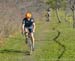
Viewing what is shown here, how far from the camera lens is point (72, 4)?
37.6m

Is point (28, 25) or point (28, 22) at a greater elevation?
point (28, 22)

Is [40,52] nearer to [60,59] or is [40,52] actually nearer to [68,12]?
[60,59]

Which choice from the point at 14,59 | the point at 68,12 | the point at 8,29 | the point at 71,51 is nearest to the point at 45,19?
the point at 68,12

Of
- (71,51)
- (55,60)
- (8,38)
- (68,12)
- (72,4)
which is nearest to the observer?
(55,60)

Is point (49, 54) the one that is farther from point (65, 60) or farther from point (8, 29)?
point (8, 29)

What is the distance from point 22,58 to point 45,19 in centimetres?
2628

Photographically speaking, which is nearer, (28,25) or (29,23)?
(29,23)

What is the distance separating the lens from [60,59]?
472 inches

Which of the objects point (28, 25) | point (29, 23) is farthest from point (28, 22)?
point (28, 25)

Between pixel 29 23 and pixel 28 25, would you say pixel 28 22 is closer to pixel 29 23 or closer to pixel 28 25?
pixel 29 23

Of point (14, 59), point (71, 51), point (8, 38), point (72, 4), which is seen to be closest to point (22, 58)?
point (14, 59)

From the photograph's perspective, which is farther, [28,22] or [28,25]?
[28,25]

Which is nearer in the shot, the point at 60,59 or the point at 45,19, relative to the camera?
the point at 60,59

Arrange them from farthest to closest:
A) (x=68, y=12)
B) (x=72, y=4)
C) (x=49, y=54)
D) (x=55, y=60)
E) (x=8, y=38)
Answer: (x=68, y=12) < (x=72, y=4) < (x=8, y=38) < (x=49, y=54) < (x=55, y=60)
